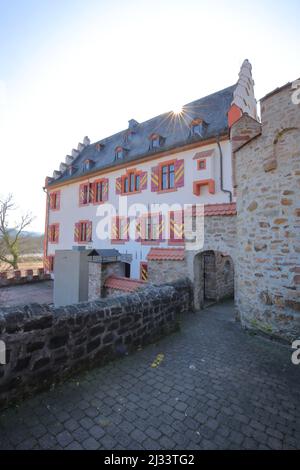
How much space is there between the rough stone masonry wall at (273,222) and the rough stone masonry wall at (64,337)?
2.68 meters

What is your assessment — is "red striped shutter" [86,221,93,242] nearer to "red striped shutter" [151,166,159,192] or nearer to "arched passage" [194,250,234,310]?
"red striped shutter" [151,166,159,192]

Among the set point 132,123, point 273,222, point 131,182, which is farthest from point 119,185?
point 273,222

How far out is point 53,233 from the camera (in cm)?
2122

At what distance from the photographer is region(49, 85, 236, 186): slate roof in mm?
12310

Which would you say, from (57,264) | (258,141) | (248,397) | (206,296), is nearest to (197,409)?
(248,397)

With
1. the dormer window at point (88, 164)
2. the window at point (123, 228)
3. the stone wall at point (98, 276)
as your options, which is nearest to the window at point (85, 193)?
the dormer window at point (88, 164)

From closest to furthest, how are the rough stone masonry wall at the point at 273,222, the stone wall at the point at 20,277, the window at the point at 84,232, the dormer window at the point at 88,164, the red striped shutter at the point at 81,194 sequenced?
the rough stone masonry wall at the point at 273,222, the window at the point at 84,232, the stone wall at the point at 20,277, the red striped shutter at the point at 81,194, the dormer window at the point at 88,164

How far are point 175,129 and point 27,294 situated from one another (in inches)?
596

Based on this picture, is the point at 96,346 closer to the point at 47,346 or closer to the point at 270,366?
the point at 47,346

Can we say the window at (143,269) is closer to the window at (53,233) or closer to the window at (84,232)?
the window at (84,232)

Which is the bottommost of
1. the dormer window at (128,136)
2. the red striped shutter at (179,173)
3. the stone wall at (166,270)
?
the stone wall at (166,270)

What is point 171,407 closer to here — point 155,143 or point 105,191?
point 155,143

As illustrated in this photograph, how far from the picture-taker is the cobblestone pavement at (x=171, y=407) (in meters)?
2.45
